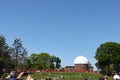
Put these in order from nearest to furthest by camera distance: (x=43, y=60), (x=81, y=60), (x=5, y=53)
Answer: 1. (x=5, y=53)
2. (x=81, y=60)
3. (x=43, y=60)

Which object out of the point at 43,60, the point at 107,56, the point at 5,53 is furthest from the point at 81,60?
the point at 5,53

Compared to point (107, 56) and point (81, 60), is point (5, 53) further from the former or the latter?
point (81, 60)

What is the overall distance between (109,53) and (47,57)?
37.9m

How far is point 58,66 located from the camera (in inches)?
5910

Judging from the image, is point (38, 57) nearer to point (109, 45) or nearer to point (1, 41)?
point (109, 45)

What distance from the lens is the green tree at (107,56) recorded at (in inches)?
4252

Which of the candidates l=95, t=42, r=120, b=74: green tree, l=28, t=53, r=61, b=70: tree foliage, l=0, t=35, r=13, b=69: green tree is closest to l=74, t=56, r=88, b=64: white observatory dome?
l=95, t=42, r=120, b=74: green tree

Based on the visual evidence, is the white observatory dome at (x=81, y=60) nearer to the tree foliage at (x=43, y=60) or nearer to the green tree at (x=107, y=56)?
the green tree at (x=107, y=56)

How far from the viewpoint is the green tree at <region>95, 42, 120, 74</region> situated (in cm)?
10800

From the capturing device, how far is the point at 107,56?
107812 mm

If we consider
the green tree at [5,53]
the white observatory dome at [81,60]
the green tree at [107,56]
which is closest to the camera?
the green tree at [5,53]

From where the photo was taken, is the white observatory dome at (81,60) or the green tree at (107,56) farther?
the white observatory dome at (81,60)

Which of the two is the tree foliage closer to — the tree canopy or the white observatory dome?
the tree canopy

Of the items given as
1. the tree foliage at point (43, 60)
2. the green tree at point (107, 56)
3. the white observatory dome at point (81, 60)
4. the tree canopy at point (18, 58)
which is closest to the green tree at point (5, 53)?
the tree canopy at point (18, 58)
